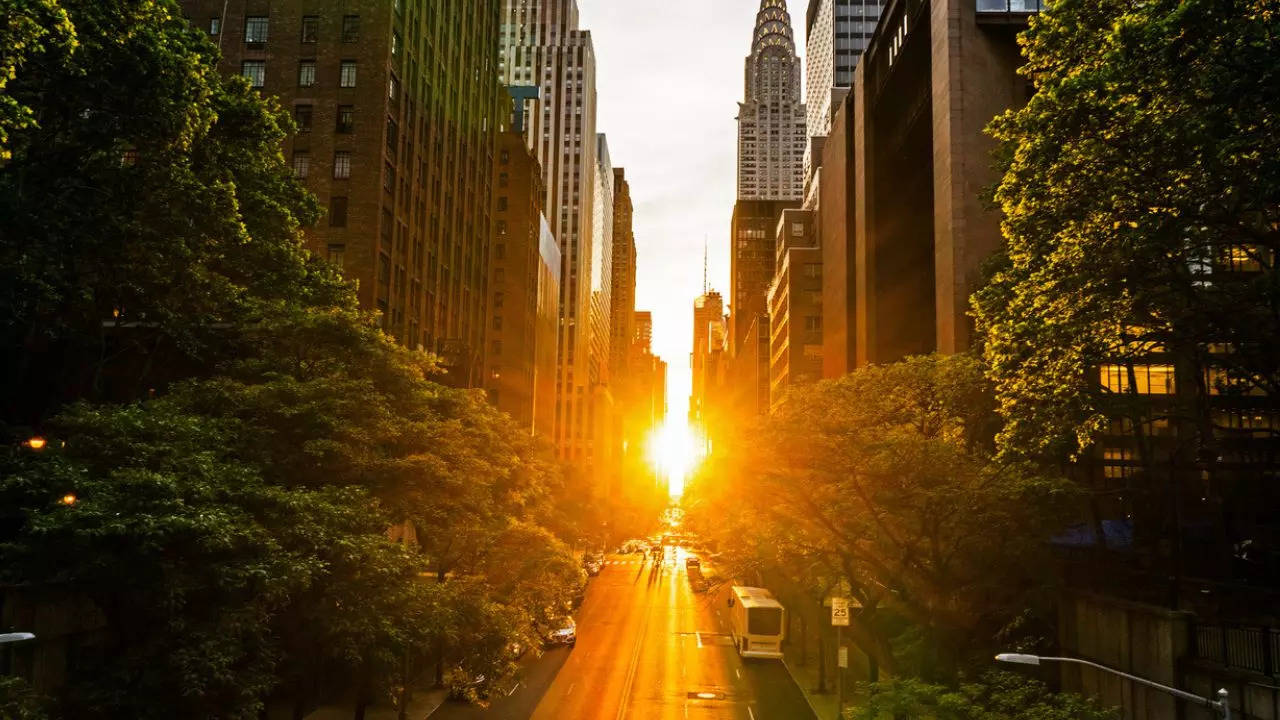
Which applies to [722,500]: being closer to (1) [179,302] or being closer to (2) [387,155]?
(1) [179,302]

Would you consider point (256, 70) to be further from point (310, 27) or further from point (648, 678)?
point (648, 678)

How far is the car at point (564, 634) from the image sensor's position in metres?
52.6

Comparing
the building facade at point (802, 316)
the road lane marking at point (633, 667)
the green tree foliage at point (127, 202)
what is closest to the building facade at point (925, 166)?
the road lane marking at point (633, 667)

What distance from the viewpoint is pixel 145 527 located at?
643 inches

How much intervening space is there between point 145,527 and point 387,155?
52.5m

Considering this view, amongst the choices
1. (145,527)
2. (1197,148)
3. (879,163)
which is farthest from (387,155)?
(1197,148)

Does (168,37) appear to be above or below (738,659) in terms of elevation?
above

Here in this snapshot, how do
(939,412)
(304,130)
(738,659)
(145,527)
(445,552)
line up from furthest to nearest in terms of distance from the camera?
(304,130), (738,659), (939,412), (445,552), (145,527)

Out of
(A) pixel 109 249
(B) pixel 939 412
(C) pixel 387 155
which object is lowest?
(B) pixel 939 412

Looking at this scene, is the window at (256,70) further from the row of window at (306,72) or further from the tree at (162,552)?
the tree at (162,552)

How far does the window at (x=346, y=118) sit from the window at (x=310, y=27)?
5701 mm

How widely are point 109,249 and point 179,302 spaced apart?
307cm

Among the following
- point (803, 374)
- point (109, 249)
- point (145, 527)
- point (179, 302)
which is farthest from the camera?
point (803, 374)

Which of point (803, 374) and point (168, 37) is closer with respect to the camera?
point (168, 37)
